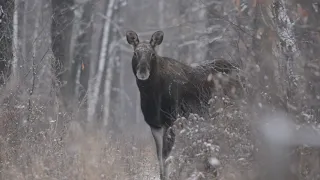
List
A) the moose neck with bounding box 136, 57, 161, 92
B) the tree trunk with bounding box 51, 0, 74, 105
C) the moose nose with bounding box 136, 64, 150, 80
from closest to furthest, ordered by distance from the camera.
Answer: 1. the moose nose with bounding box 136, 64, 150, 80
2. the moose neck with bounding box 136, 57, 161, 92
3. the tree trunk with bounding box 51, 0, 74, 105

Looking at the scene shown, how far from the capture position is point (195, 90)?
11.4 meters

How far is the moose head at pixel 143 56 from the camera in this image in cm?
1073

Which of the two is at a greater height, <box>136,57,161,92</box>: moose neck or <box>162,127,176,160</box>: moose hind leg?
<box>136,57,161,92</box>: moose neck

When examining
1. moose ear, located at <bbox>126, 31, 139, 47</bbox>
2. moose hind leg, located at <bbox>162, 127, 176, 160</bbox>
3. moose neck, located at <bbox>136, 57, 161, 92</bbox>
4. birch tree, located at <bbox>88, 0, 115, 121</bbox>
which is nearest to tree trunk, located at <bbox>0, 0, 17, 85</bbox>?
moose ear, located at <bbox>126, 31, 139, 47</bbox>

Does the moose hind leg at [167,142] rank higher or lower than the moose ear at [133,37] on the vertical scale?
lower

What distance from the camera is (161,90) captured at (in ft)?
36.4

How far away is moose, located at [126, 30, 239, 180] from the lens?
10.8 meters

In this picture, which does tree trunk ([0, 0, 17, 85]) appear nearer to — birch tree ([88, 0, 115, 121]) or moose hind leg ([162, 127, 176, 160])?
moose hind leg ([162, 127, 176, 160])

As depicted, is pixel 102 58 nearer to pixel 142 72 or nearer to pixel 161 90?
pixel 161 90

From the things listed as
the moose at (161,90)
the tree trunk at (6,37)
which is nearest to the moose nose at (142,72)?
the moose at (161,90)

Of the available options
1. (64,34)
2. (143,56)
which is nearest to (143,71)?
(143,56)

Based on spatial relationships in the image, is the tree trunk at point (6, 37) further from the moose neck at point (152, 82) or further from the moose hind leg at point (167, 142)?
the moose hind leg at point (167, 142)

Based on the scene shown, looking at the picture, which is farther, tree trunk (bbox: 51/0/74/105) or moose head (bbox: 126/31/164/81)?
tree trunk (bbox: 51/0/74/105)

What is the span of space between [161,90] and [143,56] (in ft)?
2.16
